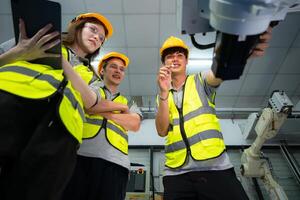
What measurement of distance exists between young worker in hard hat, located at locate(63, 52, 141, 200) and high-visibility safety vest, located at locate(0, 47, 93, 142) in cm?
41

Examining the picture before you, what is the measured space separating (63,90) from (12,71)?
0.21m

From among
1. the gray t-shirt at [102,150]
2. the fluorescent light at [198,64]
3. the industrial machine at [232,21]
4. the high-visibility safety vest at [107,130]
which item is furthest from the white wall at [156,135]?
the industrial machine at [232,21]

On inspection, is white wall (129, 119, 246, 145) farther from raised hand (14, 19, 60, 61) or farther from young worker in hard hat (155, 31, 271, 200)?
raised hand (14, 19, 60, 61)

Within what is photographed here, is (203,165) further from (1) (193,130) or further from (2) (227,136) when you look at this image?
(2) (227,136)

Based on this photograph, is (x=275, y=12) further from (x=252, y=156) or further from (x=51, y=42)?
(x=252, y=156)

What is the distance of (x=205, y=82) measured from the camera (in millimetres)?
1821

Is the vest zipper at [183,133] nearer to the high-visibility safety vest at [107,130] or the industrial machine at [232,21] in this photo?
the high-visibility safety vest at [107,130]

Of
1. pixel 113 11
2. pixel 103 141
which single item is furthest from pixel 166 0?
pixel 103 141

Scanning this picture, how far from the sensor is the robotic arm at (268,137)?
10.8 feet

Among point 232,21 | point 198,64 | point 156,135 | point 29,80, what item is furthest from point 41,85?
point 156,135

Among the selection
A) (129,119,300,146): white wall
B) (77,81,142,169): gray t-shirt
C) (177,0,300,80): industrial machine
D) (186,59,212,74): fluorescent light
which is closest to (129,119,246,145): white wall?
(129,119,300,146): white wall

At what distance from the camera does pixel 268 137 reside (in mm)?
3578

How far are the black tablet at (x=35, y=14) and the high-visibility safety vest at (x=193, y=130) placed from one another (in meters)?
1.02

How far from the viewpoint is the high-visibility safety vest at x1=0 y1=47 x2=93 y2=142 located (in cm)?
97
